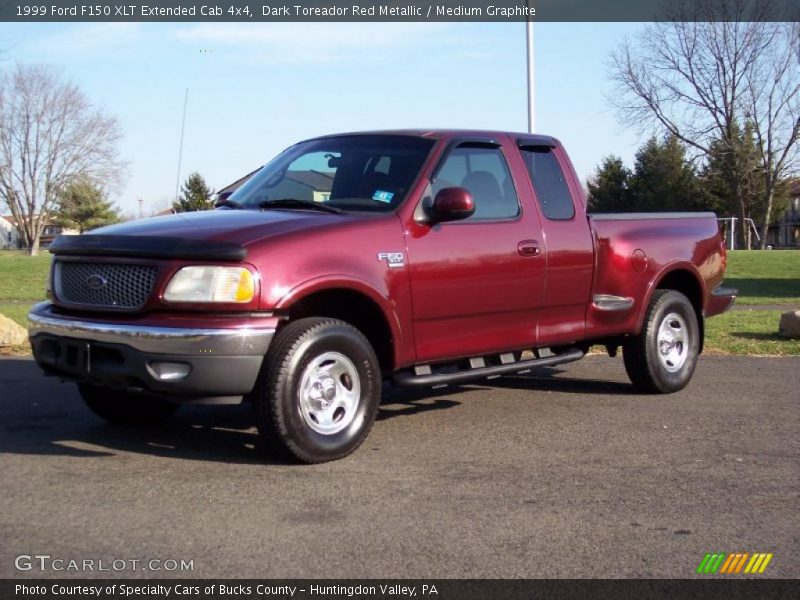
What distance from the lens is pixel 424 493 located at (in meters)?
4.93

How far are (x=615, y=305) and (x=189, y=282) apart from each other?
3620 mm

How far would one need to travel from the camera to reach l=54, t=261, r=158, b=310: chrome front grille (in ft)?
17.5

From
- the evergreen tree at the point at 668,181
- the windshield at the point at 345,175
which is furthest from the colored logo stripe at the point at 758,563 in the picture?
the evergreen tree at the point at 668,181

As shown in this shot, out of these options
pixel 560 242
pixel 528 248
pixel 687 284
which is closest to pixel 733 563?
pixel 528 248

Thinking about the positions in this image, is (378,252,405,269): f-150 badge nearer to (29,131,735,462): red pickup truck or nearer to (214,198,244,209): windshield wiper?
(29,131,735,462): red pickup truck

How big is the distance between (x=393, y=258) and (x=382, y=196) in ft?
1.86

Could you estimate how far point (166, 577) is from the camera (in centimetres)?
372

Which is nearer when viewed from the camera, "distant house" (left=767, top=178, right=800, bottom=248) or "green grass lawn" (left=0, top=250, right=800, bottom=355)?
"green grass lawn" (left=0, top=250, right=800, bottom=355)

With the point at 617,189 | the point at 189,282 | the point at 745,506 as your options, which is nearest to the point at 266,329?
the point at 189,282

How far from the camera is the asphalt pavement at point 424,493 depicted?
13.0 ft

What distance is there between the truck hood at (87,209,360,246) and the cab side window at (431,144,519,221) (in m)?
0.89

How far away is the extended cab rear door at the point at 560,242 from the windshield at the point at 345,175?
108 centimetres

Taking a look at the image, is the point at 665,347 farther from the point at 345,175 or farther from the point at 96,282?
the point at 96,282

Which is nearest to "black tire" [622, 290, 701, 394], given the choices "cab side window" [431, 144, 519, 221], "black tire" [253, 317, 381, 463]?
"cab side window" [431, 144, 519, 221]
